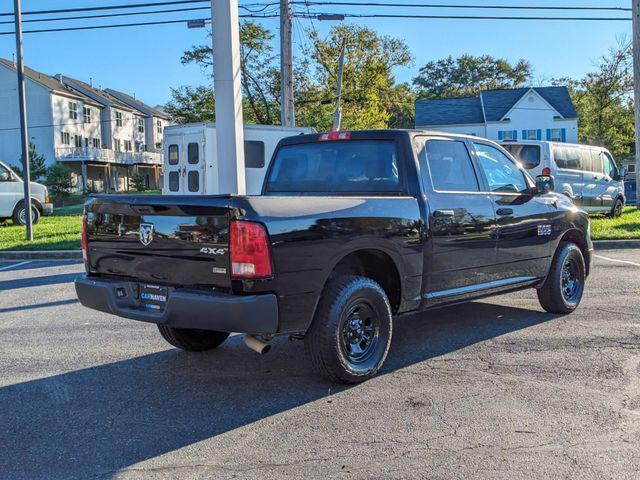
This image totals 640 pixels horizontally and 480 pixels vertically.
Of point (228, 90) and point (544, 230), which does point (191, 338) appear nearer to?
point (544, 230)

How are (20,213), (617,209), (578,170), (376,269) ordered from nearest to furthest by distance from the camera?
(376,269) → (578,170) → (20,213) → (617,209)

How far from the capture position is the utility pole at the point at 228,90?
341 inches

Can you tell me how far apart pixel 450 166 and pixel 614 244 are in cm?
910

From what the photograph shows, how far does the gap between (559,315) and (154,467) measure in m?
4.94

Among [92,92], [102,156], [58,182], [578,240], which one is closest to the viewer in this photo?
[578,240]

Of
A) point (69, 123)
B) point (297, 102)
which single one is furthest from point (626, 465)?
point (69, 123)

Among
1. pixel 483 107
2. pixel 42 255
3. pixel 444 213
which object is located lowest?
pixel 42 255

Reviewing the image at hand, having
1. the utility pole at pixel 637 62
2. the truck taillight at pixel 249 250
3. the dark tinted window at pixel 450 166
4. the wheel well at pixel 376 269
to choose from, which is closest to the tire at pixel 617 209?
the utility pole at pixel 637 62

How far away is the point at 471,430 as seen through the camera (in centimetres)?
374

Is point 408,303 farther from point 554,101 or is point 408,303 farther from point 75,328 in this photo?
point 554,101

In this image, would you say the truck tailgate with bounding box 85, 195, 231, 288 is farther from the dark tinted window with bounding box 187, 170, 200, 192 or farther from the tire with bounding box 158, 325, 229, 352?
the dark tinted window with bounding box 187, 170, 200, 192

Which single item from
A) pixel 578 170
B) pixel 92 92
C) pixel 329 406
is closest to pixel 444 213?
pixel 329 406

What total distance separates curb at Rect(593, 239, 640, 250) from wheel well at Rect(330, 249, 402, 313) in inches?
376

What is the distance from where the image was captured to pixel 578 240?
22.7ft
